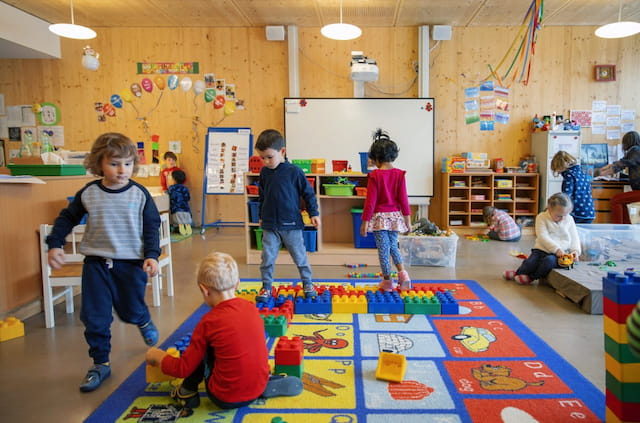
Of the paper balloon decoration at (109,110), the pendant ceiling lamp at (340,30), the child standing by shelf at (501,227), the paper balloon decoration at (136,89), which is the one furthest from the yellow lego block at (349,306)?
the paper balloon decoration at (109,110)

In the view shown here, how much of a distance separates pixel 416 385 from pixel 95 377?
156 centimetres

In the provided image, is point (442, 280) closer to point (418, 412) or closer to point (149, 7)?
point (418, 412)

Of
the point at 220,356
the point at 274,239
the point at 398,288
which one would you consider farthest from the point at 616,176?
the point at 220,356

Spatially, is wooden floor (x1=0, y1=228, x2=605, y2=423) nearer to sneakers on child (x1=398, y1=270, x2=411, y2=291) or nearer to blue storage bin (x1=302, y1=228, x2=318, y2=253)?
blue storage bin (x1=302, y1=228, x2=318, y2=253)

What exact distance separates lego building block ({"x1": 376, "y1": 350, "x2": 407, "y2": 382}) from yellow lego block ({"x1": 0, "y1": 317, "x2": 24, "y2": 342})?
7.63 ft

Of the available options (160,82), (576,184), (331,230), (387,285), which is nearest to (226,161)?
(160,82)

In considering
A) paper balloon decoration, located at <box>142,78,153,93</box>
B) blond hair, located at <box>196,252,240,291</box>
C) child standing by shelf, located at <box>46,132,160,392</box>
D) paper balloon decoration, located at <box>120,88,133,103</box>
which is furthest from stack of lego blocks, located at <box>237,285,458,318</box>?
paper balloon decoration, located at <box>142,78,153,93</box>

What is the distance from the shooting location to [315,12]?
22.1 ft

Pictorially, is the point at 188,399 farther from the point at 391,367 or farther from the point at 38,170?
the point at 38,170

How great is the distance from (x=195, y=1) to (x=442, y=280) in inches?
202

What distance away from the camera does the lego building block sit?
2.12 metres

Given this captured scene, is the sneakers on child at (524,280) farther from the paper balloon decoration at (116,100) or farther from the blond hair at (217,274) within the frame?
the paper balloon decoration at (116,100)

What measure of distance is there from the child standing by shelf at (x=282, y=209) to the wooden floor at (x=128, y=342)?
737 millimetres

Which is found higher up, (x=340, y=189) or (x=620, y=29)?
(x=620, y=29)
